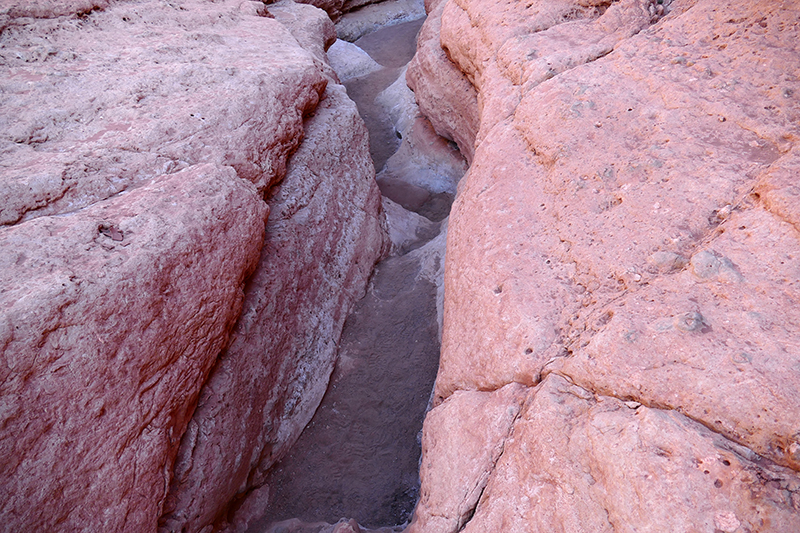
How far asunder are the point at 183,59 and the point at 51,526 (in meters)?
2.54

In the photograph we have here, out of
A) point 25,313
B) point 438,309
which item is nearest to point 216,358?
point 25,313

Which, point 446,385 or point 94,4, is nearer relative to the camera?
point 446,385

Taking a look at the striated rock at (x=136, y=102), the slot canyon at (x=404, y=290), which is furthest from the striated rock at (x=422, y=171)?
the striated rock at (x=136, y=102)

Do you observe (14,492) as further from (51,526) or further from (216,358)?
(216,358)

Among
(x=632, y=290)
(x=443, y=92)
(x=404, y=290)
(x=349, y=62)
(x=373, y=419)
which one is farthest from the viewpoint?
(x=349, y=62)

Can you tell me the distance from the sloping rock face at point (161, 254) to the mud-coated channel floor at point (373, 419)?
0.45 feet

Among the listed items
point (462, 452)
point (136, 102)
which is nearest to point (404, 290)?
point (462, 452)

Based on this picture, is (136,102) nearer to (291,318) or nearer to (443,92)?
(291,318)

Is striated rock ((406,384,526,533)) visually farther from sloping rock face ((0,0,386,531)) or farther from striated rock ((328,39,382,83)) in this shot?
striated rock ((328,39,382,83))

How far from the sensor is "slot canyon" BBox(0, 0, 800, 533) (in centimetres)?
137

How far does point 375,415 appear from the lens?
280 centimetres

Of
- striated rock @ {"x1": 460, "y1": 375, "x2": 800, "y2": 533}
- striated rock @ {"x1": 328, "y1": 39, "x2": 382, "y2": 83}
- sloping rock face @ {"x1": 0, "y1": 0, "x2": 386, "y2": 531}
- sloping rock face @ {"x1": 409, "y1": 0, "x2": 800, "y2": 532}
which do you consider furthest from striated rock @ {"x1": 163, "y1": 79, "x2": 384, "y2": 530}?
striated rock @ {"x1": 328, "y1": 39, "x2": 382, "y2": 83}

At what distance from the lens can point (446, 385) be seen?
2271 mm

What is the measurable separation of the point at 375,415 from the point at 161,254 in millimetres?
1465
